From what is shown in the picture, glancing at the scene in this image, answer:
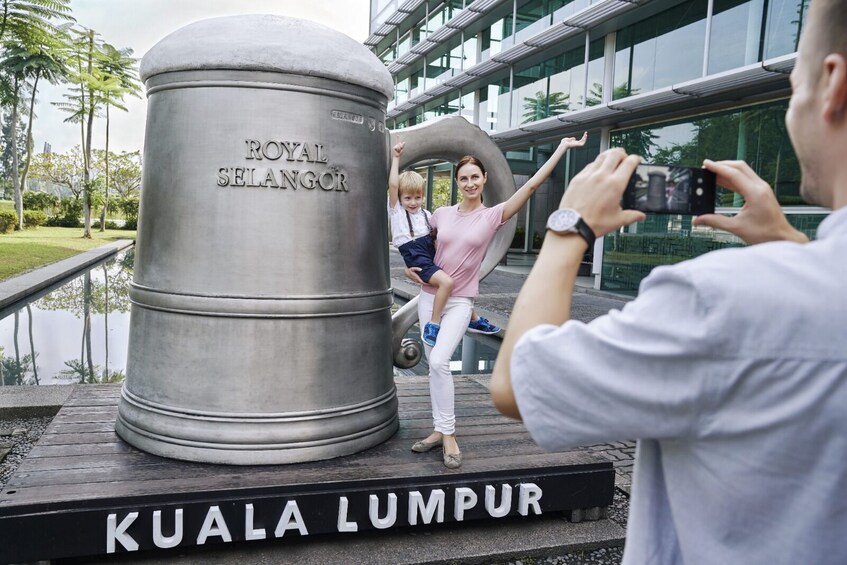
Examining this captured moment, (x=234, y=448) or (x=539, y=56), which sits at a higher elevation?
(x=539, y=56)

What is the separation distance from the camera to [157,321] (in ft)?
12.0

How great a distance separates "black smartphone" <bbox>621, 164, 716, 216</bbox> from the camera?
1.20 meters

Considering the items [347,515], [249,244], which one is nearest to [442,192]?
[249,244]

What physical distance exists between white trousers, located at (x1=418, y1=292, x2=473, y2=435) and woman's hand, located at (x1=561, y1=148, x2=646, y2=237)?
2720mm

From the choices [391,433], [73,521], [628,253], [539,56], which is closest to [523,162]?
[539,56]

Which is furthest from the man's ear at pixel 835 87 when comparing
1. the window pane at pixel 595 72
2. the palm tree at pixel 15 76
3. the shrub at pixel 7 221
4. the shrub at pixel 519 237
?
the palm tree at pixel 15 76

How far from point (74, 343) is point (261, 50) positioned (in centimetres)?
672

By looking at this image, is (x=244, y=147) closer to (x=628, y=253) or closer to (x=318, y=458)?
(x=318, y=458)

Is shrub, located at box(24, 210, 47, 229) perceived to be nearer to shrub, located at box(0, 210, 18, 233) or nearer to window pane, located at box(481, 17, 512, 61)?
shrub, located at box(0, 210, 18, 233)

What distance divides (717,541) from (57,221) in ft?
171

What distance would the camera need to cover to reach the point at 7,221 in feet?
104

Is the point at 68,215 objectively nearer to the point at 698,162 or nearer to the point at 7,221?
the point at 7,221

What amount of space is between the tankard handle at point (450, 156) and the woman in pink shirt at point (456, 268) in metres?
0.18

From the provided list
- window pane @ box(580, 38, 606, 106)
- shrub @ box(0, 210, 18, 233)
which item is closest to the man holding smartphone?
window pane @ box(580, 38, 606, 106)
